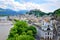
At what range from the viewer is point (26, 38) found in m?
5.21

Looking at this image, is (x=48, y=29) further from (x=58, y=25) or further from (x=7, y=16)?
(x=7, y=16)

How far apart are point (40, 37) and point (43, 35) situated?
0.40 feet

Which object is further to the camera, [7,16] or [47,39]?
[7,16]

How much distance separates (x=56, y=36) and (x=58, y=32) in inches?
5.3

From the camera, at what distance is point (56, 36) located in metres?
6.76

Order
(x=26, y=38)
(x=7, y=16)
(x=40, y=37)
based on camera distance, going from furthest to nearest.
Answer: (x=7, y=16), (x=40, y=37), (x=26, y=38)

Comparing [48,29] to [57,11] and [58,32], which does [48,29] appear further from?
[57,11]

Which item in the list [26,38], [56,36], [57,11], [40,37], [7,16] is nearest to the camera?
[26,38]

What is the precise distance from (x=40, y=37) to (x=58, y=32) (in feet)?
2.16

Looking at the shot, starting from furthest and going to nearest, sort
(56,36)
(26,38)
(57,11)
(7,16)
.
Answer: (7,16) < (57,11) < (56,36) < (26,38)

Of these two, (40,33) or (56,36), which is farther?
(40,33)

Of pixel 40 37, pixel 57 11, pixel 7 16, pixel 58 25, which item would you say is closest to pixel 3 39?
pixel 40 37

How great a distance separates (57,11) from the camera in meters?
9.86

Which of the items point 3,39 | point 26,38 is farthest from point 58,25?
point 26,38
